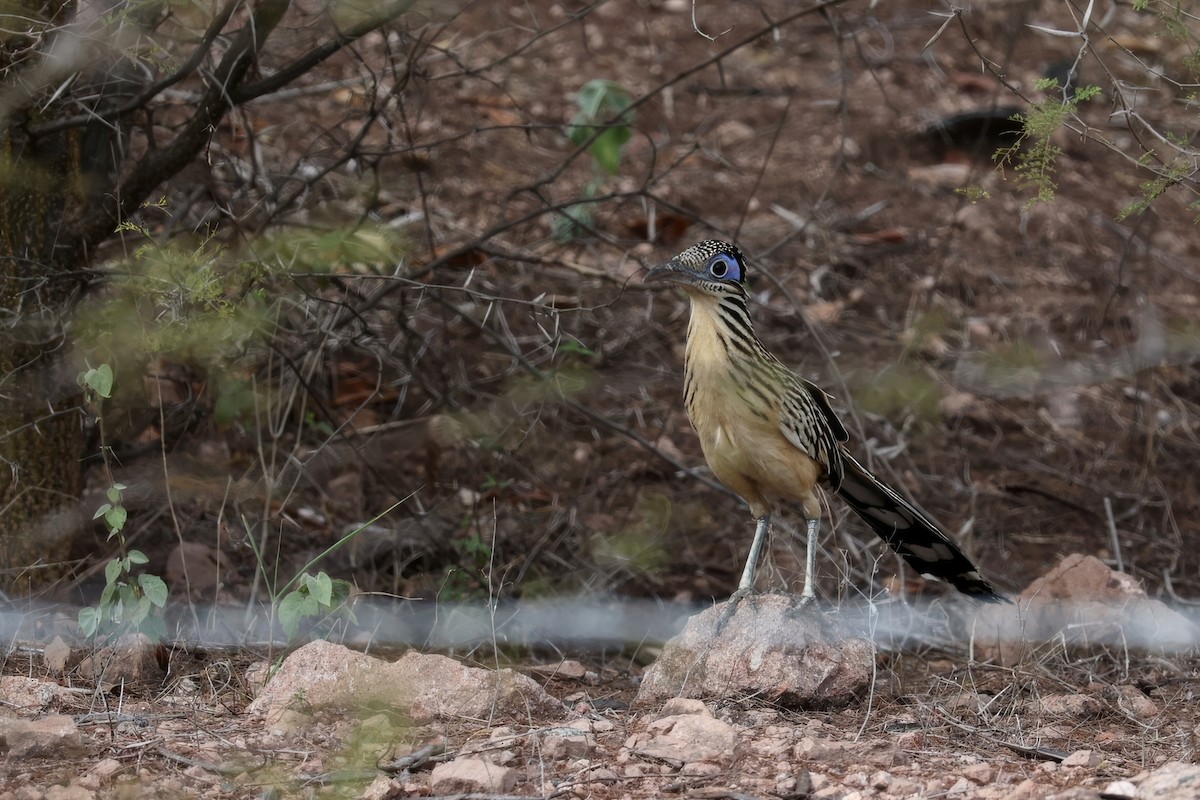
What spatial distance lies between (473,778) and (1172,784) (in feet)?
5.58

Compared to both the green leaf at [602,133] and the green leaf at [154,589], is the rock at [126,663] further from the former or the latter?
the green leaf at [602,133]

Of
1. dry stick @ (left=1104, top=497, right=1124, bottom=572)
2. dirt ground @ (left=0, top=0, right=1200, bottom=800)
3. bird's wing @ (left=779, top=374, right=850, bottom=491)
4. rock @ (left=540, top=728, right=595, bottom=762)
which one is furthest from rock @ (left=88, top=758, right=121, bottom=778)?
dry stick @ (left=1104, top=497, right=1124, bottom=572)

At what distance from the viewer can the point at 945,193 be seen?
31.4 ft

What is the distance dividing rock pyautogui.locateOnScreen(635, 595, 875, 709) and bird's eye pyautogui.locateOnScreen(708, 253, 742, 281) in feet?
3.78

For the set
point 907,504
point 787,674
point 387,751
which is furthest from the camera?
point 907,504

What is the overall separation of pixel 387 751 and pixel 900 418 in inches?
171

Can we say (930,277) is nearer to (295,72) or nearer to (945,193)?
(945,193)

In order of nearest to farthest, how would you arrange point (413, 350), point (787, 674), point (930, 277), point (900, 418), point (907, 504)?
point (787, 674) → point (907, 504) → point (413, 350) → point (900, 418) → point (930, 277)

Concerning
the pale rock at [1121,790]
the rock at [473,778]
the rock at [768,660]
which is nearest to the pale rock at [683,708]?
the rock at [768,660]

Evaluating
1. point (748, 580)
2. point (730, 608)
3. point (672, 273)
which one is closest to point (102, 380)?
point (672, 273)

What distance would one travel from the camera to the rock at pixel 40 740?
3707 mm

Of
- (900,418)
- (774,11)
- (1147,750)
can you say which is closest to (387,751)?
(1147,750)

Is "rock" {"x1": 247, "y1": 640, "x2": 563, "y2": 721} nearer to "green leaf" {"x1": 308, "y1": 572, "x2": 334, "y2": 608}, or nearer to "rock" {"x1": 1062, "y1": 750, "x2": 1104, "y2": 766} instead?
"green leaf" {"x1": 308, "y1": 572, "x2": 334, "y2": 608}

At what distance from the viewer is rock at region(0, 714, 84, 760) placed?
146 inches
